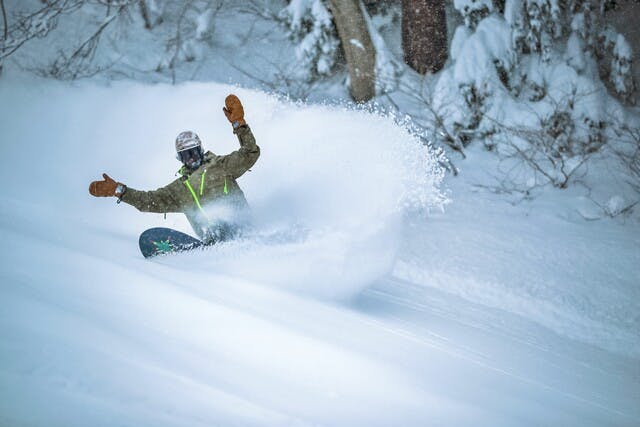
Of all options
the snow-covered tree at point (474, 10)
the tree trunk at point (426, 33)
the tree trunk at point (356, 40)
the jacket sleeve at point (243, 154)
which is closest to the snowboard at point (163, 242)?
the jacket sleeve at point (243, 154)

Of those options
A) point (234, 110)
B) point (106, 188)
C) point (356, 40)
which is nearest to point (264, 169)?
point (234, 110)

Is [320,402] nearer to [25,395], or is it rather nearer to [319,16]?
[25,395]

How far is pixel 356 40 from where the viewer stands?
8.12 metres

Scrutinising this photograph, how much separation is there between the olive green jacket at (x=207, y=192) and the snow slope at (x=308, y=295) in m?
0.34

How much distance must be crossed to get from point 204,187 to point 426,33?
6268 mm

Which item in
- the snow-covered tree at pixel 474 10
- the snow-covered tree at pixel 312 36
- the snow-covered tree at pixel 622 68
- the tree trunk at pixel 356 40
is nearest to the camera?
the snow-covered tree at pixel 622 68

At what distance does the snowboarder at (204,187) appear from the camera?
4152 mm

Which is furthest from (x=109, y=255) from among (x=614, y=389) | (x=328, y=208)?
(x=614, y=389)

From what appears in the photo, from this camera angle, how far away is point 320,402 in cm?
222

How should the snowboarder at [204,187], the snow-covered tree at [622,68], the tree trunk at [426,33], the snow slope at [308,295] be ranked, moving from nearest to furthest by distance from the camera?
the snow slope at [308,295]
the snowboarder at [204,187]
the snow-covered tree at [622,68]
the tree trunk at [426,33]

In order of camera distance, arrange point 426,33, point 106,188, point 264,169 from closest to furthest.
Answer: point 106,188 < point 264,169 < point 426,33

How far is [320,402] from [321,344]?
551 millimetres

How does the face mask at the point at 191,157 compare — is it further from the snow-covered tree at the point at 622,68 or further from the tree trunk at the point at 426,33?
the snow-covered tree at the point at 622,68

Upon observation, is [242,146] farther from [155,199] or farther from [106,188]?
[106,188]
